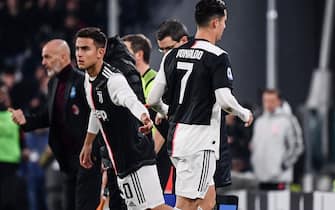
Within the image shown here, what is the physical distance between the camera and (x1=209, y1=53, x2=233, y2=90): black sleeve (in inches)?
338

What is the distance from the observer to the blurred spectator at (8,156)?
14.8 meters

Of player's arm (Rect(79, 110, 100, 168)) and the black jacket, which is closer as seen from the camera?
A: player's arm (Rect(79, 110, 100, 168))

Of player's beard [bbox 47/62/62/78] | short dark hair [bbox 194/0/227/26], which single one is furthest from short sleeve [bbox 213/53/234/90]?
player's beard [bbox 47/62/62/78]

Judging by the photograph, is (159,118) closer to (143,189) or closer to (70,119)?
(143,189)

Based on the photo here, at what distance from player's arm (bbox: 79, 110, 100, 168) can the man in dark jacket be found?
880 millimetres

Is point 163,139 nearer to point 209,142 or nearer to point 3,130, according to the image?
point 209,142

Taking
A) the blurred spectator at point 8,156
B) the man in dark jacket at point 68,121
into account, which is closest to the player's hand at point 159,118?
the man in dark jacket at point 68,121

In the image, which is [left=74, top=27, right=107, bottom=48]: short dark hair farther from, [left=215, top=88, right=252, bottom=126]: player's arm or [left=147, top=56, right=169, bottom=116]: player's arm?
[left=215, top=88, right=252, bottom=126]: player's arm

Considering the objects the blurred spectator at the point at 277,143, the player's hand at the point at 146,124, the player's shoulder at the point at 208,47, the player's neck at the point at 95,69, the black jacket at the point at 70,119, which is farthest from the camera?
the blurred spectator at the point at 277,143

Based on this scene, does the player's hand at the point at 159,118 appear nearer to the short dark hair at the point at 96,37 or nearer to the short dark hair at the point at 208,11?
the short dark hair at the point at 96,37

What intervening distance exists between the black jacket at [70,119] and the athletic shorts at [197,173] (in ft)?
7.06

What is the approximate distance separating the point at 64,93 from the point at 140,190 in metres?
1.94

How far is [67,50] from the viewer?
11086 mm

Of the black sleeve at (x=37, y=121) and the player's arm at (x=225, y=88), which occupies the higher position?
the player's arm at (x=225, y=88)
